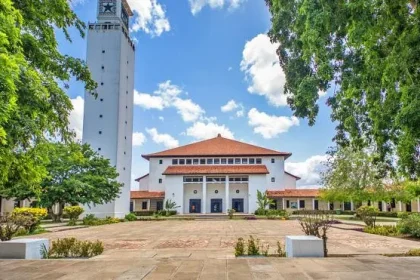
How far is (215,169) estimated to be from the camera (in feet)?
169

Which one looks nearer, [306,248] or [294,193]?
[306,248]

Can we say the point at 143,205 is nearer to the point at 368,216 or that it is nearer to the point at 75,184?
the point at 75,184

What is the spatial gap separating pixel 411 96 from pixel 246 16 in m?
13.4

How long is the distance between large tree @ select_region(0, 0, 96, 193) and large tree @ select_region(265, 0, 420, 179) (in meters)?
4.70

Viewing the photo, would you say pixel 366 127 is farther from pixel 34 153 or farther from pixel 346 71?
pixel 34 153

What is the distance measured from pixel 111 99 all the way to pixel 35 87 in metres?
35.8

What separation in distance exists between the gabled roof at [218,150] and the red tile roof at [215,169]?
1793mm

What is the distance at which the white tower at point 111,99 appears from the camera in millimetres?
39656

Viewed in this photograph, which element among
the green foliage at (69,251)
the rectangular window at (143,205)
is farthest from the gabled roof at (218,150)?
the green foliage at (69,251)

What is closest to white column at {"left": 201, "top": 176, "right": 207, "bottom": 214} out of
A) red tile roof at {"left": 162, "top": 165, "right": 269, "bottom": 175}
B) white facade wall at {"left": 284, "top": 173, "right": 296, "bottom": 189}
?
red tile roof at {"left": 162, "top": 165, "right": 269, "bottom": 175}

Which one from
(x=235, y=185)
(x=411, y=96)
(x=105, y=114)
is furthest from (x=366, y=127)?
(x=235, y=185)

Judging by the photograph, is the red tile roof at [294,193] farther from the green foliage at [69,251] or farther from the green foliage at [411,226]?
the green foliage at [69,251]

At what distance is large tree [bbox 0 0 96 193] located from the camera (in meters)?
5.06

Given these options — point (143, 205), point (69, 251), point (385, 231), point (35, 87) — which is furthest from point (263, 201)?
point (35, 87)
